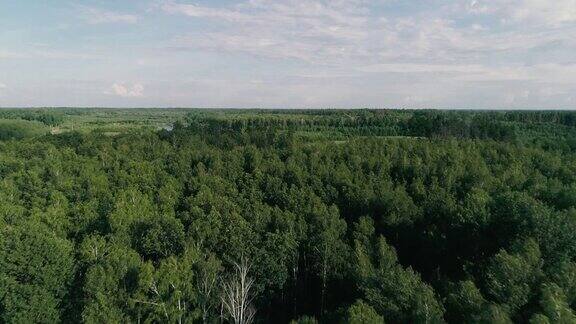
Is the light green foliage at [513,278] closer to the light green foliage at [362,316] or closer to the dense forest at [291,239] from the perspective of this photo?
the dense forest at [291,239]

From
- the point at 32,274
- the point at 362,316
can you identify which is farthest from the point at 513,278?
the point at 32,274

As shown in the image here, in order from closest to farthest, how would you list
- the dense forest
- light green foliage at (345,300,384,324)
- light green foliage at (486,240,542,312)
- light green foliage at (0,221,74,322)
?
1. light green foliage at (345,300,384,324)
2. light green foliage at (486,240,542,312)
3. the dense forest
4. light green foliage at (0,221,74,322)

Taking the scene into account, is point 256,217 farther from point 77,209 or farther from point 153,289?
point 77,209

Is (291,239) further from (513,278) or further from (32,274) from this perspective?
(32,274)

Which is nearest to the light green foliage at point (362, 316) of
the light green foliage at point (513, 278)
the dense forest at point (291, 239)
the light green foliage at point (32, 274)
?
the dense forest at point (291, 239)

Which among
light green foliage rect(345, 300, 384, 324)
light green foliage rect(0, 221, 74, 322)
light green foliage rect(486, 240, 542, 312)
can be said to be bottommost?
light green foliage rect(0, 221, 74, 322)

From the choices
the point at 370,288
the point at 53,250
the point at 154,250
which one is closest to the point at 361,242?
the point at 370,288

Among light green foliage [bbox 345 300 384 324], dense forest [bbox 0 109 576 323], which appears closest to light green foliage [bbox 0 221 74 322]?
dense forest [bbox 0 109 576 323]

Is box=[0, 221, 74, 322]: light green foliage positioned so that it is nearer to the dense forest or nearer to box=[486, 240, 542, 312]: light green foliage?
the dense forest
